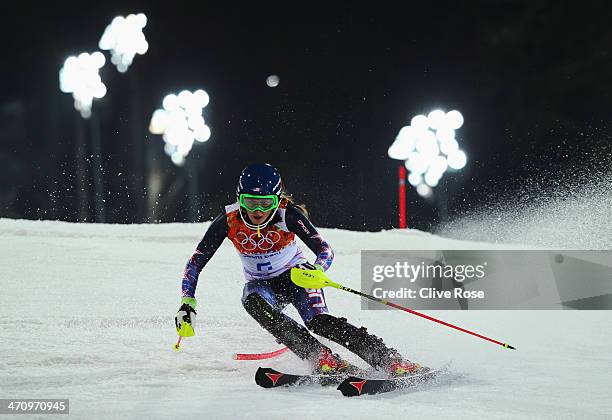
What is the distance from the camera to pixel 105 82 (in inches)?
569

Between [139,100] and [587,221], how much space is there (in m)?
8.85

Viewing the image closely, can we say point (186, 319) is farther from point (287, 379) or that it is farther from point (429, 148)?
point (429, 148)

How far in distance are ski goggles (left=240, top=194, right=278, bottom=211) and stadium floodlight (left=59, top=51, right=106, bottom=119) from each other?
441 inches

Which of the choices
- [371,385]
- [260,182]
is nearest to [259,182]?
[260,182]

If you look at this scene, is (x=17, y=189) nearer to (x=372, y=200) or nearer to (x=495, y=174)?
(x=372, y=200)

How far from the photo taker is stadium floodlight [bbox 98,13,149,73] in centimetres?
1424

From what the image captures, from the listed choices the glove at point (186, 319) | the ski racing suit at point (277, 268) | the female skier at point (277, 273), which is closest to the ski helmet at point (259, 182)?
the female skier at point (277, 273)

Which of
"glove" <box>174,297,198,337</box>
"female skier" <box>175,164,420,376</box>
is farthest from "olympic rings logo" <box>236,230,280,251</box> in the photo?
"glove" <box>174,297,198,337</box>

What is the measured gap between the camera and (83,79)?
13906 millimetres

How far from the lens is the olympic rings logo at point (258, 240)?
3.87 meters

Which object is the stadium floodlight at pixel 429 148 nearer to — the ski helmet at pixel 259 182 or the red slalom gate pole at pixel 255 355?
the red slalom gate pole at pixel 255 355

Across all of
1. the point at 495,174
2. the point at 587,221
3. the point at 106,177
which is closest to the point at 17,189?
the point at 106,177

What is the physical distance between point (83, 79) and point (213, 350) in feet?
35.3

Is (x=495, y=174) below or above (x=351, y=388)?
above
